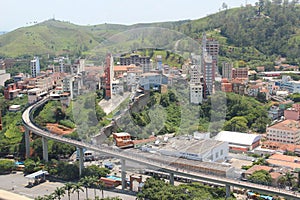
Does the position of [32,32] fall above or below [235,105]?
above

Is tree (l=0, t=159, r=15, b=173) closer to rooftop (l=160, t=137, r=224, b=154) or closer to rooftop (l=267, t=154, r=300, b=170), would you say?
rooftop (l=160, t=137, r=224, b=154)

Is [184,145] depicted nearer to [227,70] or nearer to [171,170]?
[171,170]

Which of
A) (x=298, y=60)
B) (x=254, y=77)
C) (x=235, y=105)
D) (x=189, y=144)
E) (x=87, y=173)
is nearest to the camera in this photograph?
(x=189, y=144)

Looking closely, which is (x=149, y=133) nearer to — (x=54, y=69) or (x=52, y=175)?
(x=52, y=175)

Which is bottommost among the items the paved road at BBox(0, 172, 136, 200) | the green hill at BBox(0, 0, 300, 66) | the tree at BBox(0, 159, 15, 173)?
the paved road at BBox(0, 172, 136, 200)

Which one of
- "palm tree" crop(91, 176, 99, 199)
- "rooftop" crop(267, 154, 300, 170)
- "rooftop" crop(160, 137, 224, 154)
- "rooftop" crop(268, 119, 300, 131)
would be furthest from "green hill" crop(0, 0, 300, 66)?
"rooftop" crop(160, 137, 224, 154)

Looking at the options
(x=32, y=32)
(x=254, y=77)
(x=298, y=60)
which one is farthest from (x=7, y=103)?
(x=32, y=32)

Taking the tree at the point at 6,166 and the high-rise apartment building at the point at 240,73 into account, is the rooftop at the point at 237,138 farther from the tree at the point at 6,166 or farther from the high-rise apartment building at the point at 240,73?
the high-rise apartment building at the point at 240,73
